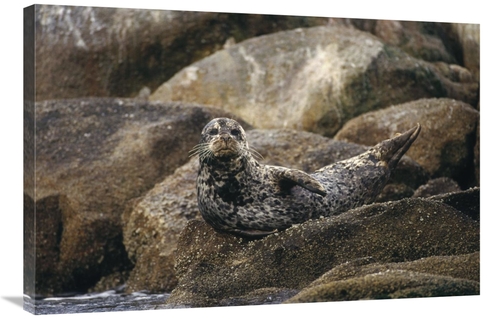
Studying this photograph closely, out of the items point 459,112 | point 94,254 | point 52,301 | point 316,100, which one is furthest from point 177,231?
point 459,112

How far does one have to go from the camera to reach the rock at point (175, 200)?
1177 centimetres

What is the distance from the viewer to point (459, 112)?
13.1 meters

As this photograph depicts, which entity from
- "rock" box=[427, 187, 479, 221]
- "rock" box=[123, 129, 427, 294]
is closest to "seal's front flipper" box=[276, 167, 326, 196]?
"rock" box=[427, 187, 479, 221]

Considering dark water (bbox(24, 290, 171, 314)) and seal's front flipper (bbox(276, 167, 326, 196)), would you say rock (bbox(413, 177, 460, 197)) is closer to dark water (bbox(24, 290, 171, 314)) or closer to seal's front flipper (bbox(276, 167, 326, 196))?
seal's front flipper (bbox(276, 167, 326, 196))

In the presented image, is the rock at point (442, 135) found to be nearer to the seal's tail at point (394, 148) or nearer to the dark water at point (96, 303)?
the seal's tail at point (394, 148)

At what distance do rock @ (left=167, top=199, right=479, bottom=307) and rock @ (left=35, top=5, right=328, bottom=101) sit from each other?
4.06 m

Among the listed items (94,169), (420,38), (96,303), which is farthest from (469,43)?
(96,303)

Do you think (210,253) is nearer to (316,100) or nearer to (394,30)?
(316,100)

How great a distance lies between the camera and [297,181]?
34.4ft

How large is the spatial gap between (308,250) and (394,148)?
178cm

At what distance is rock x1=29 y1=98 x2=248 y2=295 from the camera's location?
11.8 m

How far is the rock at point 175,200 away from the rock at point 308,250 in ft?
3.34

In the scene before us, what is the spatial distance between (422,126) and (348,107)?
3.61ft

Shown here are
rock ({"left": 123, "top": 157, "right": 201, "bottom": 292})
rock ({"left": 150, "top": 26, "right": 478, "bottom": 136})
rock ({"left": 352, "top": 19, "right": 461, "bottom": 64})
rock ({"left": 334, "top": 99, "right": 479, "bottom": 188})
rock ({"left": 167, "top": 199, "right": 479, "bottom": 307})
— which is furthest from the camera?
rock ({"left": 352, "top": 19, "right": 461, "bottom": 64})
